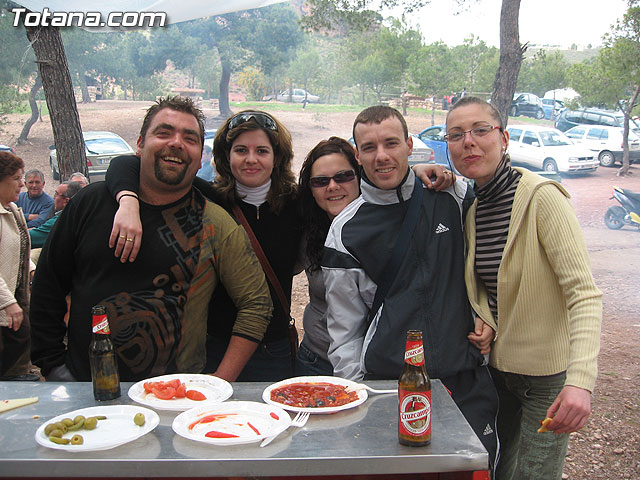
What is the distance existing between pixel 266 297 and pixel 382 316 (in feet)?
2.19

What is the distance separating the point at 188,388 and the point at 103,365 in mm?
334

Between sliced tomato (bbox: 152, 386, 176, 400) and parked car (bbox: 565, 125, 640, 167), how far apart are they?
766 inches

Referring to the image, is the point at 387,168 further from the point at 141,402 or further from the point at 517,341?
the point at 141,402

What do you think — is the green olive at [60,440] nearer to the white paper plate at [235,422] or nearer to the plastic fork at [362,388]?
the white paper plate at [235,422]

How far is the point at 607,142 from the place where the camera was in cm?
1859

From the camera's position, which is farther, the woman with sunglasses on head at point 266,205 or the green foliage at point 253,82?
the green foliage at point 253,82

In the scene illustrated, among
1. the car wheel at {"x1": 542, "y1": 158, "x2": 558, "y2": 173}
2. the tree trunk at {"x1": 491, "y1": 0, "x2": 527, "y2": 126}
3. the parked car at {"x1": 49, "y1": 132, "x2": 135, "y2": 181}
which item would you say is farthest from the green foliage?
the tree trunk at {"x1": 491, "y1": 0, "x2": 527, "y2": 126}

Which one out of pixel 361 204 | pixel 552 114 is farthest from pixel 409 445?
pixel 552 114

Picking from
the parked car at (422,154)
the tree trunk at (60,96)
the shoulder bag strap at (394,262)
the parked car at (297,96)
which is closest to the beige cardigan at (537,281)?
the shoulder bag strap at (394,262)

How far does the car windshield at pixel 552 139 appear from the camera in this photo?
16672 mm

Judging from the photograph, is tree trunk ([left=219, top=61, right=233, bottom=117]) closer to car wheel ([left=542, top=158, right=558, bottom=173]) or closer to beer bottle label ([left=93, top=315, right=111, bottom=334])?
car wheel ([left=542, top=158, right=558, bottom=173])

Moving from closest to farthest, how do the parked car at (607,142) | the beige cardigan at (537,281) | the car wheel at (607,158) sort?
the beige cardigan at (537,281) → the parked car at (607,142) → the car wheel at (607,158)

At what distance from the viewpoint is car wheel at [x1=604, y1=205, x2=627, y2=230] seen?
460 inches

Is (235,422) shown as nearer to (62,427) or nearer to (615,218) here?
(62,427)
